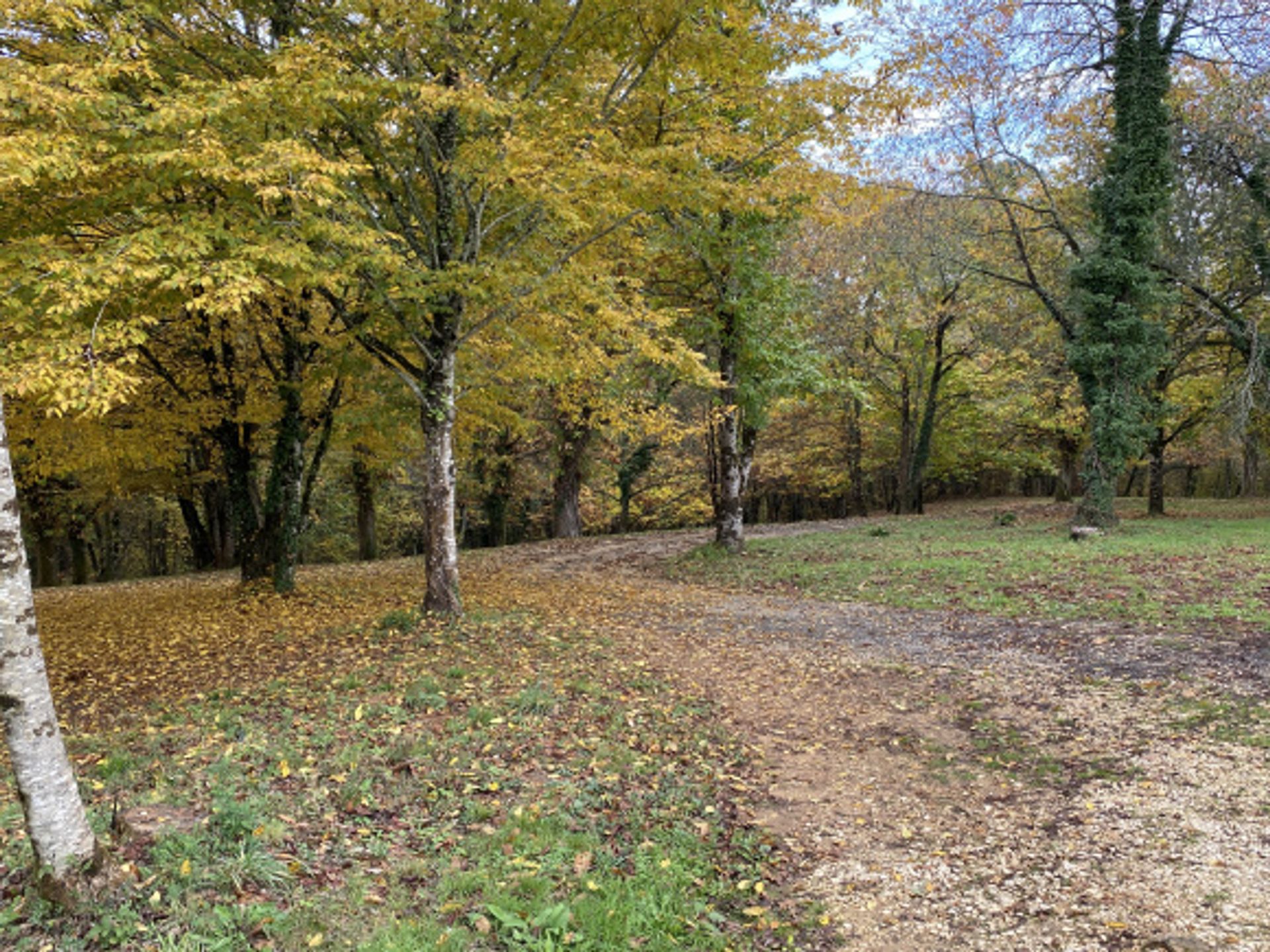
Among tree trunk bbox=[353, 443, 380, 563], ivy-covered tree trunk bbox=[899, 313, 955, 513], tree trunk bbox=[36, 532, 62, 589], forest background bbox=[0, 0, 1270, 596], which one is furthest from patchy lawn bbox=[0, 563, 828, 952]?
ivy-covered tree trunk bbox=[899, 313, 955, 513]

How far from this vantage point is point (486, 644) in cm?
831

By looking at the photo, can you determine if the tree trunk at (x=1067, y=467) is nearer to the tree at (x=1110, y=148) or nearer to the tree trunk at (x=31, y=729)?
the tree at (x=1110, y=148)

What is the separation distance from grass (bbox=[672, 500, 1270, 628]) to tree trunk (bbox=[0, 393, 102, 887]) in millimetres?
10440

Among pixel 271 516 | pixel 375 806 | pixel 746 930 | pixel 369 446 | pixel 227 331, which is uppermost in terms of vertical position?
pixel 227 331

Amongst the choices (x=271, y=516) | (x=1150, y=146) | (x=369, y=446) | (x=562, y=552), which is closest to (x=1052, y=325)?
(x=1150, y=146)

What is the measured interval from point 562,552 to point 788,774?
48.5 ft

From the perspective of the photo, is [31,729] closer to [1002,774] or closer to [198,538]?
[1002,774]

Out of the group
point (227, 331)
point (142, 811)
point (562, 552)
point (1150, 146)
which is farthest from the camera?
point (562, 552)

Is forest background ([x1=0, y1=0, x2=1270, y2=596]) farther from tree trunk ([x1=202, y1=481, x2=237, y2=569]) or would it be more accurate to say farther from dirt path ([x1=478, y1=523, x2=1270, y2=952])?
dirt path ([x1=478, y1=523, x2=1270, y2=952])

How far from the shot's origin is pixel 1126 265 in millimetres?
15219

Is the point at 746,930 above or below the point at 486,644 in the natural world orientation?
below

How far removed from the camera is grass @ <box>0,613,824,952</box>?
335cm

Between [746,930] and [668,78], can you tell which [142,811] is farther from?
[668,78]

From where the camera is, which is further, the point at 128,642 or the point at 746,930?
the point at 128,642
